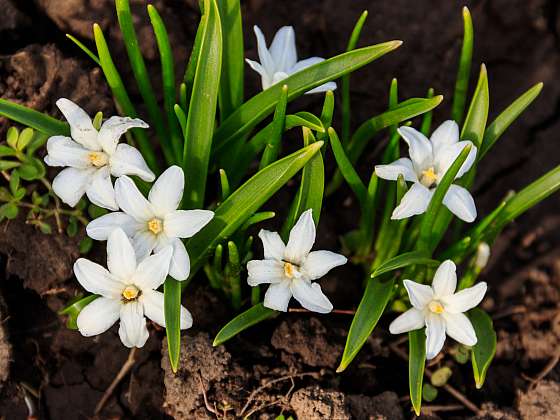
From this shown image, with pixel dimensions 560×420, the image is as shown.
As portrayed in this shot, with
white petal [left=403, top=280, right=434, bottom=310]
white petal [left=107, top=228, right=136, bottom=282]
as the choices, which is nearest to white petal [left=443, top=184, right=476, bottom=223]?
white petal [left=403, top=280, right=434, bottom=310]

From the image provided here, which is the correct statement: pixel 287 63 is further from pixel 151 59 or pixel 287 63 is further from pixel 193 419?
pixel 193 419

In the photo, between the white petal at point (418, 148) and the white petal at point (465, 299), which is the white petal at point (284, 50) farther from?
the white petal at point (465, 299)

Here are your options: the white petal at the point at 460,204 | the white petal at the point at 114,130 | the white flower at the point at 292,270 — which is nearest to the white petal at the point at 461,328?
the white petal at the point at 460,204

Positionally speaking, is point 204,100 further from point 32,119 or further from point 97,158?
point 32,119

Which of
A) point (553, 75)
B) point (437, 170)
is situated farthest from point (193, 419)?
point (553, 75)

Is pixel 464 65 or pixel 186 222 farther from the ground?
pixel 464 65

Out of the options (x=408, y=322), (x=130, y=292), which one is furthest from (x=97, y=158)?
(x=408, y=322)
